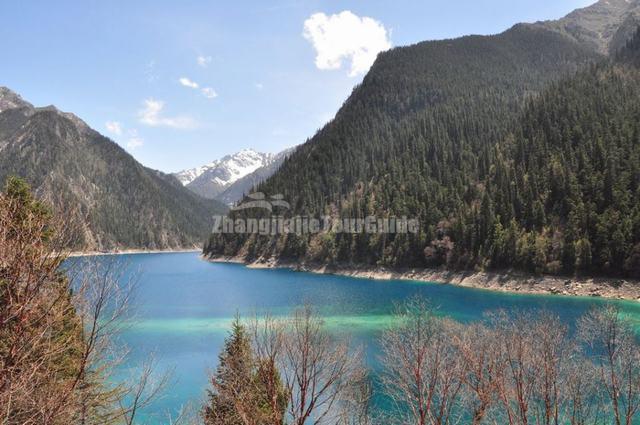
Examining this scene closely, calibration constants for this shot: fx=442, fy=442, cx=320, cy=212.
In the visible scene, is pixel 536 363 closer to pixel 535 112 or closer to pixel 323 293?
pixel 323 293

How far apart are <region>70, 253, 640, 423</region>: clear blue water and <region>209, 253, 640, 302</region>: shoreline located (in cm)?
517

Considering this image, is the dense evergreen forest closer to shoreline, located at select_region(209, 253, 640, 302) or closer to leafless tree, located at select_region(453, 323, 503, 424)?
shoreline, located at select_region(209, 253, 640, 302)

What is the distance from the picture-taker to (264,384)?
61.6 ft

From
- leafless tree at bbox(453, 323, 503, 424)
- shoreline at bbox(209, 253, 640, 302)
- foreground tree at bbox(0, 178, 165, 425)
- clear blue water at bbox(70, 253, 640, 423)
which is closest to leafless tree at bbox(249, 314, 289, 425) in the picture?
foreground tree at bbox(0, 178, 165, 425)

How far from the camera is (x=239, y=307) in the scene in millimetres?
→ 75625

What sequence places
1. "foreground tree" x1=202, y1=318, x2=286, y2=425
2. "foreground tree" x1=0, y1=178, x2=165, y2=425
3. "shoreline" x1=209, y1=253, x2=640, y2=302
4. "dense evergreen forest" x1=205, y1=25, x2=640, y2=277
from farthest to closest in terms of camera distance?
1. "dense evergreen forest" x1=205, y1=25, x2=640, y2=277
2. "shoreline" x1=209, y1=253, x2=640, y2=302
3. "foreground tree" x1=202, y1=318, x2=286, y2=425
4. "foreground tree" x1=0, y1=178, x2=165, y2=425

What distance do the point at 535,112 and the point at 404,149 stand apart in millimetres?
56230

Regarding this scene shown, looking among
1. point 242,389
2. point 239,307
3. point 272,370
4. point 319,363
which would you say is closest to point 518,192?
point 239,307

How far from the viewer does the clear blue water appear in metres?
42.0

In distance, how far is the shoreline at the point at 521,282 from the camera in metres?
81.7

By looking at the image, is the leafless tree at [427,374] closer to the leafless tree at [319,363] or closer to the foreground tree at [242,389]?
the leafless tree at [319,363]

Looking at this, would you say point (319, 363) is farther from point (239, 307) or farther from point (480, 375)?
point (239, 307)

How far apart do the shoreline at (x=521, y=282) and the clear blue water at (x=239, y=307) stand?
5167 millimetres

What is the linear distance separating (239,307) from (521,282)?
196 ft
